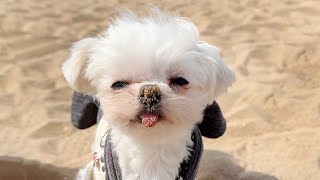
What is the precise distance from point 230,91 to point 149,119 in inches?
67.6

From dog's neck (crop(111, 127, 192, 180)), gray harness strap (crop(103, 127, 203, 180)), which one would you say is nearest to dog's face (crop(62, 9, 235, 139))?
dog's neck (crop(111, 127, 192, 180))

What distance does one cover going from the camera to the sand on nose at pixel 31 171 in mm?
2564

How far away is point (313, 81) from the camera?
336 cm

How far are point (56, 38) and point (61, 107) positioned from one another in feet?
3.16

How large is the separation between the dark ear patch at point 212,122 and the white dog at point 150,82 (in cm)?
30

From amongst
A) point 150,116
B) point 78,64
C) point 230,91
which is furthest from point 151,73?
point 230,91

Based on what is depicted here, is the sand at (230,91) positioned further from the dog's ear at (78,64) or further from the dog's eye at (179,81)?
the dog's eye at (179,81)

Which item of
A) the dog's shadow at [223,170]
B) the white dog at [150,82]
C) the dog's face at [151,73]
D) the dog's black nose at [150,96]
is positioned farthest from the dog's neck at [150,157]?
the dog's shadow at [223,170]

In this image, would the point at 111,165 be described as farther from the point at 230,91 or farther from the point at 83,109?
the point at 230,91

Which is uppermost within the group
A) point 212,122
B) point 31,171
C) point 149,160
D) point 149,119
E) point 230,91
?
point 149,119

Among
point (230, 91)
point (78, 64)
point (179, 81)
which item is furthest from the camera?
point (230, 91)

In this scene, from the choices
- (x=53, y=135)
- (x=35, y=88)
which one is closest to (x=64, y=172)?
(x=53, y=135)

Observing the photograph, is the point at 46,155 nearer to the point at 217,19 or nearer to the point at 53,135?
the point at 53,135

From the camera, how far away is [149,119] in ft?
5.23
